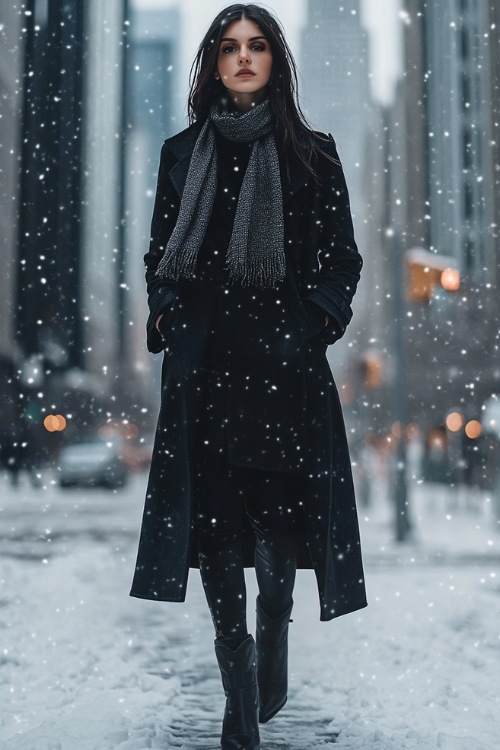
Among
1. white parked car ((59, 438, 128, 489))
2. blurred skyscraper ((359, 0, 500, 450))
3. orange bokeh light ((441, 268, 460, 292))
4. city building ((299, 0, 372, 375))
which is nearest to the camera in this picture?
city building ((299, 0, 372, 375))

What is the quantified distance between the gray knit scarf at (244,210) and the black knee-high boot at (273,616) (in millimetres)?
817

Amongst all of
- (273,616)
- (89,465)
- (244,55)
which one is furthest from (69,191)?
(89,465)

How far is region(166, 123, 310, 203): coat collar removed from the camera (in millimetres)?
2551

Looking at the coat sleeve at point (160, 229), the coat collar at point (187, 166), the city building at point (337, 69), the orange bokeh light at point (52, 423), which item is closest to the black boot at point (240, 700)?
the coat sleeve at point (160, 229)

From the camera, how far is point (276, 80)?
262 cm

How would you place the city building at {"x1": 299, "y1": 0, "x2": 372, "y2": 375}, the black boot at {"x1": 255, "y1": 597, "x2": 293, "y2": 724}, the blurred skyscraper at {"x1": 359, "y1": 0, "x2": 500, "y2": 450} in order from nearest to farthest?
the black boot at {"x1": 255, "y1": 597, "x2": 293, "y2": 724} < the city building at {"x1": 299, "y1": 0, "x2": 372, "y2": 375} < the blurred skyscraper at {"x1": 359, "y1": 0, "x2": 500, "y2": 450}

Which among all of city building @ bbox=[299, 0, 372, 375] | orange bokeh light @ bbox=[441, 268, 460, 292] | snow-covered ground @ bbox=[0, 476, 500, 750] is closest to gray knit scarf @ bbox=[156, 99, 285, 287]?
city building @ bbox=[299, 0, 372, 375]

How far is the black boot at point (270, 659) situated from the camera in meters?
2.67

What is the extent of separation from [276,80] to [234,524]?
1.36 m

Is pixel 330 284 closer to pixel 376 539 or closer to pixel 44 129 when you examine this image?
pixel 44 129

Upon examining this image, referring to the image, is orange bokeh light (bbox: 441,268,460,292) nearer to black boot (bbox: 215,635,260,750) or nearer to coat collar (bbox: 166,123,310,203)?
coat collar (bbox: 166,123,310,203)

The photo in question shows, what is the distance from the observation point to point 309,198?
2.62 metres

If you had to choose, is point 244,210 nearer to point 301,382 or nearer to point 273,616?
point 301,382

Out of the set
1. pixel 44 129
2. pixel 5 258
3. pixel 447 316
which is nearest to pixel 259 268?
pixel 44 129
